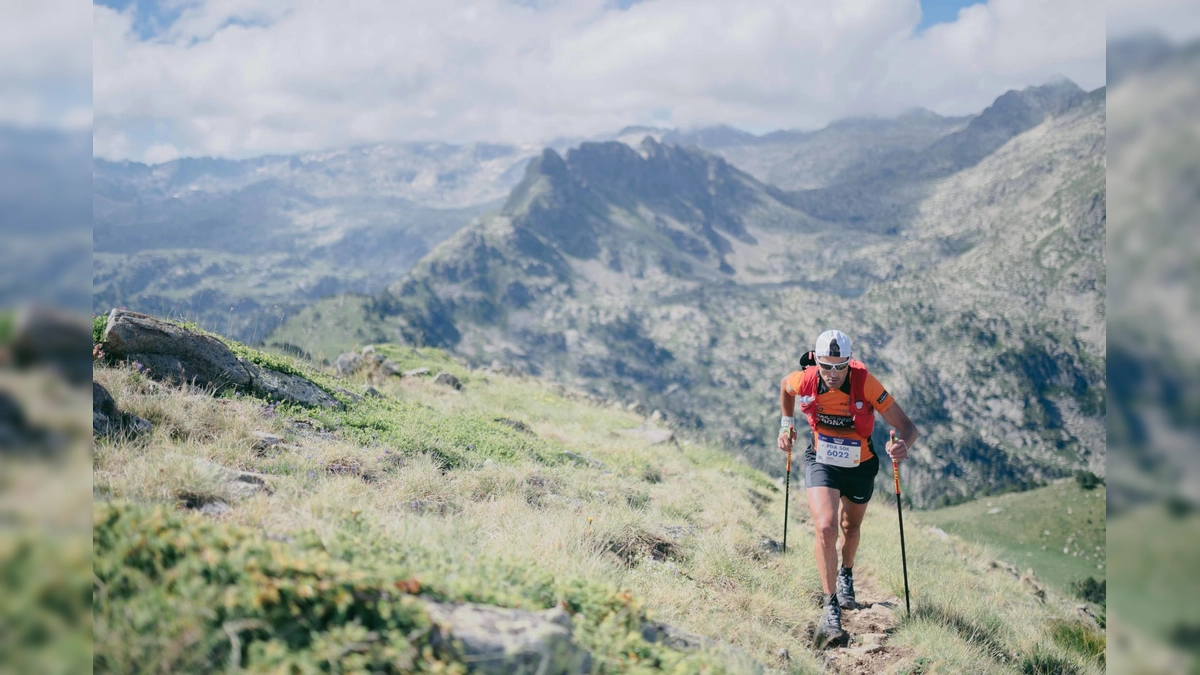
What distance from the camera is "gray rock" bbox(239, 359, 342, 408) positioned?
436 inches

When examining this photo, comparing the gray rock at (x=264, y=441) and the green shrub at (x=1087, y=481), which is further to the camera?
the green shrub at (x=1087, y=481)

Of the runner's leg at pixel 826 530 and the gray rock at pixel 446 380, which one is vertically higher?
the gray rock at pixel 446 380

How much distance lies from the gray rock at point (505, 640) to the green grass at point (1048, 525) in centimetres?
10543

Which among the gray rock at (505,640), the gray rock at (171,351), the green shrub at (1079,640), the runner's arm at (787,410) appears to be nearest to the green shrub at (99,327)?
the gray rock at (171,351)

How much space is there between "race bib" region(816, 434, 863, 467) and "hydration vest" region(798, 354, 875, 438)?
0.62ft

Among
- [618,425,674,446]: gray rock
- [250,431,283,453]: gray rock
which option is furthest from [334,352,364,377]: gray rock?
[250,431,283,453]: gray rock

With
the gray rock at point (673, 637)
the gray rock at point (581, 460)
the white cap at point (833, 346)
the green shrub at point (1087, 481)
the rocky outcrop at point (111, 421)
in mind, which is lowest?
the green shrub at point (1087, 481)

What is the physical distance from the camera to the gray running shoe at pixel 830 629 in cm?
791

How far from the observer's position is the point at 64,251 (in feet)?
9.71

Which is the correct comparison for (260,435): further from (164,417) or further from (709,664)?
(709,664)

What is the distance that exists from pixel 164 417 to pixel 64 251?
659 cm

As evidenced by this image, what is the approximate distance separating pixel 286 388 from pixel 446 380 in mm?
8651

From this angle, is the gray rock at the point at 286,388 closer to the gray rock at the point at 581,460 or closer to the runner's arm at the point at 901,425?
the gray rock at the point at 581,460

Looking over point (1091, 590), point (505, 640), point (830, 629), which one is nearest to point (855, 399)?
point (830, 629)
